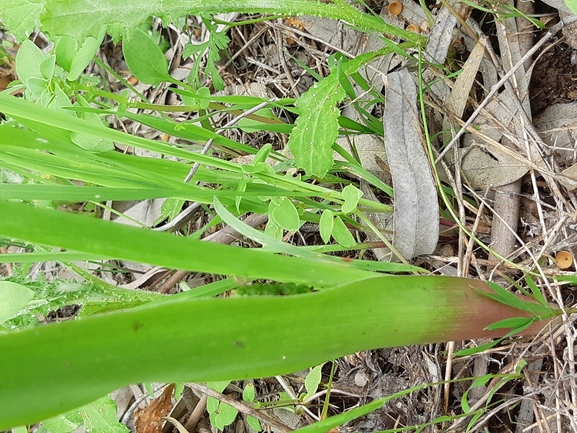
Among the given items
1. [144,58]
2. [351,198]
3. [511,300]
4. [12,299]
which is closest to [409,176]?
[351,198]

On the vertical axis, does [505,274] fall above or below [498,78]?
below

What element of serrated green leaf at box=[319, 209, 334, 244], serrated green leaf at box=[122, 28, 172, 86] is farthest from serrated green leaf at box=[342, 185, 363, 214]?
serrated green leaf at box=[122, 28, 172, 86]

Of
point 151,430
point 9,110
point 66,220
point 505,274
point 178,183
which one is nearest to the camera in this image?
point 66,220

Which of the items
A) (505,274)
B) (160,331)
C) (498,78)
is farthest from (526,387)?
(160,331)

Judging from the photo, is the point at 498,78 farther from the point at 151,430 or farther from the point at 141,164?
the point at 151,430

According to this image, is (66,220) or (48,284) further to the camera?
(48,284)

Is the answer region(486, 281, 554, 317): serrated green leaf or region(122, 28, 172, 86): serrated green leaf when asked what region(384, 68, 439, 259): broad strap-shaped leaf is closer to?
region(486, 281, 554, 317): serrated green leaf
